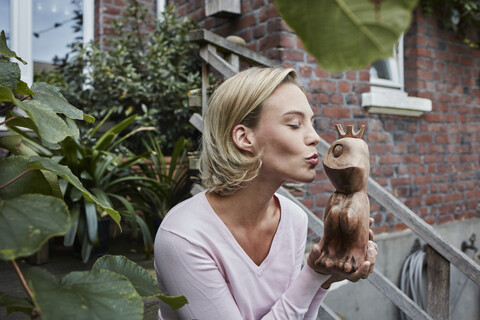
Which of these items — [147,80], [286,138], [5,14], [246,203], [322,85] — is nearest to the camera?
[286,138]

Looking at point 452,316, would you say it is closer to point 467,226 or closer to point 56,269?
point 467,226

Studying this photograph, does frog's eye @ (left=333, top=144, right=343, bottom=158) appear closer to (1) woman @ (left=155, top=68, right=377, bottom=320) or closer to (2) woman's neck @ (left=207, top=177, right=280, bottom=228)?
(1) woman @ (left=155, top=68, right=377, bottom=320)

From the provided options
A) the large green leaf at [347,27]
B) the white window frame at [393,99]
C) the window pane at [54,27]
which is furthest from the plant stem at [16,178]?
the window pane at [54,27]

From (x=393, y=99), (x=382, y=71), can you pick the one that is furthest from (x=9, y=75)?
(x=382, y=71)

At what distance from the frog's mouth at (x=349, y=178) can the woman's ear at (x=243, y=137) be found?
0.81ft

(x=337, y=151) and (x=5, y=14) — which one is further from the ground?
(x=5, y=14)

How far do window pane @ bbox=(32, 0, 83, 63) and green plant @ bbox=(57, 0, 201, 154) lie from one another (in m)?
0.37

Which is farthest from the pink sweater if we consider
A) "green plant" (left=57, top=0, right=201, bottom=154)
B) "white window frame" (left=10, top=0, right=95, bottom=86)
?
"white window frame" (left=10, top=0, right=95, bottom=86)

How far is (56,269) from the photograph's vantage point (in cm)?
214

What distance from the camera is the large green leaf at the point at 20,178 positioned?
0.48m

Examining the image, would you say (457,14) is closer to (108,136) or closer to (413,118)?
(413,118)

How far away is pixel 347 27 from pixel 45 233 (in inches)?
10.7

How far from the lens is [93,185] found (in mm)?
2453

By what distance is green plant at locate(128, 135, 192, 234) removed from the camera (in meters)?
2.67
